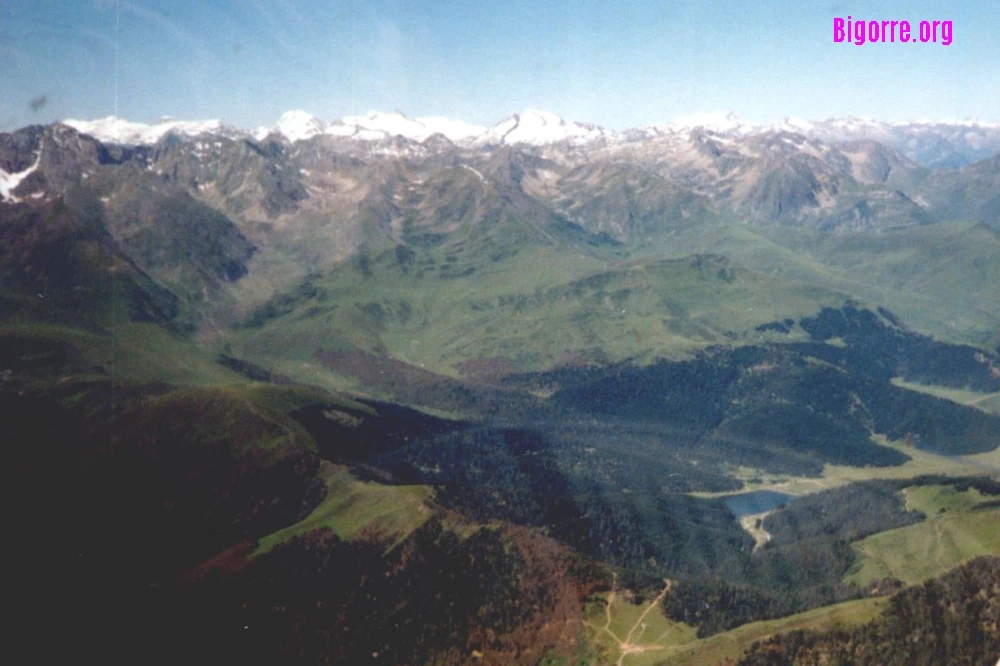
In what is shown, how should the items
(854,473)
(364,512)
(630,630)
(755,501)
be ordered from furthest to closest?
(854,473) < (755,501) < (364,512) < (630,630)

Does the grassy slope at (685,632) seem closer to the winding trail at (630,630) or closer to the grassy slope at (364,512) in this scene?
the winding trail at (630,630)

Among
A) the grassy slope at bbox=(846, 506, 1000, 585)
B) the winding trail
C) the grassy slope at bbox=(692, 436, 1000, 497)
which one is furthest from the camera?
the grassy slope at bbox=(692, 436, 1000, 497)

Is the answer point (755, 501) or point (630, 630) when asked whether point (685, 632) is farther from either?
point (755, 501)

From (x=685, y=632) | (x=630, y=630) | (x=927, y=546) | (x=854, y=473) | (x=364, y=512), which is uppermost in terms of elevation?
(x=364, y=512)

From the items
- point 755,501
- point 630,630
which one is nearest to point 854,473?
point 755,501

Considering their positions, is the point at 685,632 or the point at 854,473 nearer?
the point at 685,632

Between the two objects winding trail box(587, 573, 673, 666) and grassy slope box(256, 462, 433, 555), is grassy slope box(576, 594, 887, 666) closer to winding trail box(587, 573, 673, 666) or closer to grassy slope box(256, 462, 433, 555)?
winding trail box(587, 573, 673, 666)

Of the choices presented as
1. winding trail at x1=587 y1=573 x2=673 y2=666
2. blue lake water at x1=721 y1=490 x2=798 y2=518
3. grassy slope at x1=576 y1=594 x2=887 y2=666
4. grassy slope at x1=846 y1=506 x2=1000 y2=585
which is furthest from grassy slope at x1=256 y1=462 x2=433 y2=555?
blue lake water at x1=721 y1=490 x2=798 y2=518

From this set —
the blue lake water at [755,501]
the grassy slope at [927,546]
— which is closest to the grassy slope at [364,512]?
the grassy slope at [927,546]

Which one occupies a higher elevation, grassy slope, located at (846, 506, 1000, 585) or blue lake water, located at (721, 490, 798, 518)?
grassy slope, located at (846, 506, 1000, 585)
